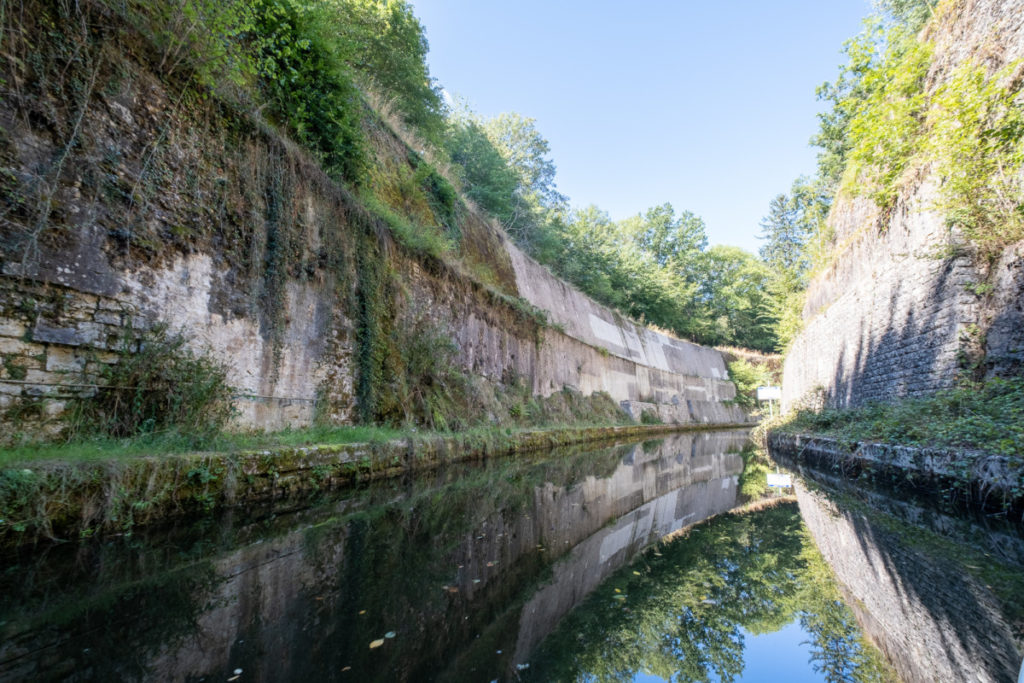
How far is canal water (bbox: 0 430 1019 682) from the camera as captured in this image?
1.84 metres

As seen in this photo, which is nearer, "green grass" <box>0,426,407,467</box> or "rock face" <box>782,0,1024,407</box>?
"green grass" <box>0,426,407,467</box>

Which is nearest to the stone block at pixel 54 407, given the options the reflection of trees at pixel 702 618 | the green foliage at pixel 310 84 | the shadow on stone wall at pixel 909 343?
the reflection of trees at pixel 702 618

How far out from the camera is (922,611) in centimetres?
225

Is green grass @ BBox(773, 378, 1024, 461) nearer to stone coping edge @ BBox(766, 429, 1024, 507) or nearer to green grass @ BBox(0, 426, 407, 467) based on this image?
stone coping edge @ BBox(766, 429, 1024, 507)

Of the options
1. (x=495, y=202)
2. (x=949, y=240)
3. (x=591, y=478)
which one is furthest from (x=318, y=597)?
(x=495, y=202)

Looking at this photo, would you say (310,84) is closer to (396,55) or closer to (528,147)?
(396,55)

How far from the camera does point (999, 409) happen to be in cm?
521

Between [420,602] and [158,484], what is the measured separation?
2645mm

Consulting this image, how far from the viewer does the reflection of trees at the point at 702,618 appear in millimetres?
1934

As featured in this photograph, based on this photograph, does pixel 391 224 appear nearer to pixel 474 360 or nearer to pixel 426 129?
pixel 474 360

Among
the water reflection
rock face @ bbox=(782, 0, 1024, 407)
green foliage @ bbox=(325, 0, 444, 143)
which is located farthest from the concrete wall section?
the water reflection

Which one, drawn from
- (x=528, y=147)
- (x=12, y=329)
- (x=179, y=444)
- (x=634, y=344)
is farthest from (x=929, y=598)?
(x=528, y=147)

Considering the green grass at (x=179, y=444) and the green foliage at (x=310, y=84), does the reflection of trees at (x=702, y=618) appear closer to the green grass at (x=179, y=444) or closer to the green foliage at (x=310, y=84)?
the green grass at (x=179, y=444)

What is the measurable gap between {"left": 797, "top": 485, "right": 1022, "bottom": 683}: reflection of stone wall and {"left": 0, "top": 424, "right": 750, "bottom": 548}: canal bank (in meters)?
4.56
